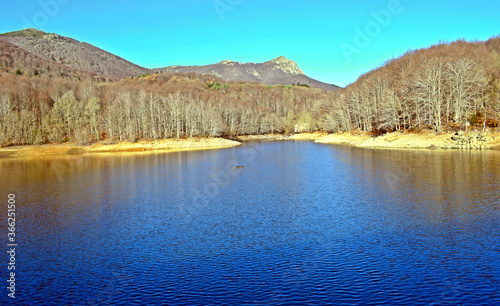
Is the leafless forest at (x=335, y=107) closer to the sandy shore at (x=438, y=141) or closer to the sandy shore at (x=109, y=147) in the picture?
the sandy shore at (x=438, y=141)

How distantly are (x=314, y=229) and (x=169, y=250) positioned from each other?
740 centimetres

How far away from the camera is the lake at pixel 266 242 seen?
11.5 metres

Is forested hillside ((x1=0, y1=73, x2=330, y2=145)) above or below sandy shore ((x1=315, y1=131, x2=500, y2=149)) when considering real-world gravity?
above

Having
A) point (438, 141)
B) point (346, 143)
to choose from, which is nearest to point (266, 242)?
point (438, 141)

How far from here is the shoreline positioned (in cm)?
5350

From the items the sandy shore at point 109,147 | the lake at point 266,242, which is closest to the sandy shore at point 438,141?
the lake at point 266,242

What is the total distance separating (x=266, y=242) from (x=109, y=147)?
75.4 metres

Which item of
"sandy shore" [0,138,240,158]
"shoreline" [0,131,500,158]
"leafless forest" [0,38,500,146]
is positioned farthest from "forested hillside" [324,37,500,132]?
"sandy shore" [0,138,240,158]

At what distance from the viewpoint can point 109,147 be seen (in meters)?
82.7

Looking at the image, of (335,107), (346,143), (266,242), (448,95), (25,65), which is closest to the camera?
(266,242)

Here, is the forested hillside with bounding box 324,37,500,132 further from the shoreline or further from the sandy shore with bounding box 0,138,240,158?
the sandy shore with bounding box 0,138,240,158

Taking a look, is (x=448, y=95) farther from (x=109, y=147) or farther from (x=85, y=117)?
(x=85, y=117)

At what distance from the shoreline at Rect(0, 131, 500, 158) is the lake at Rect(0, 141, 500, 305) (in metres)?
24.9

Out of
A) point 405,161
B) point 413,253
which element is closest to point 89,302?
point 413,253
